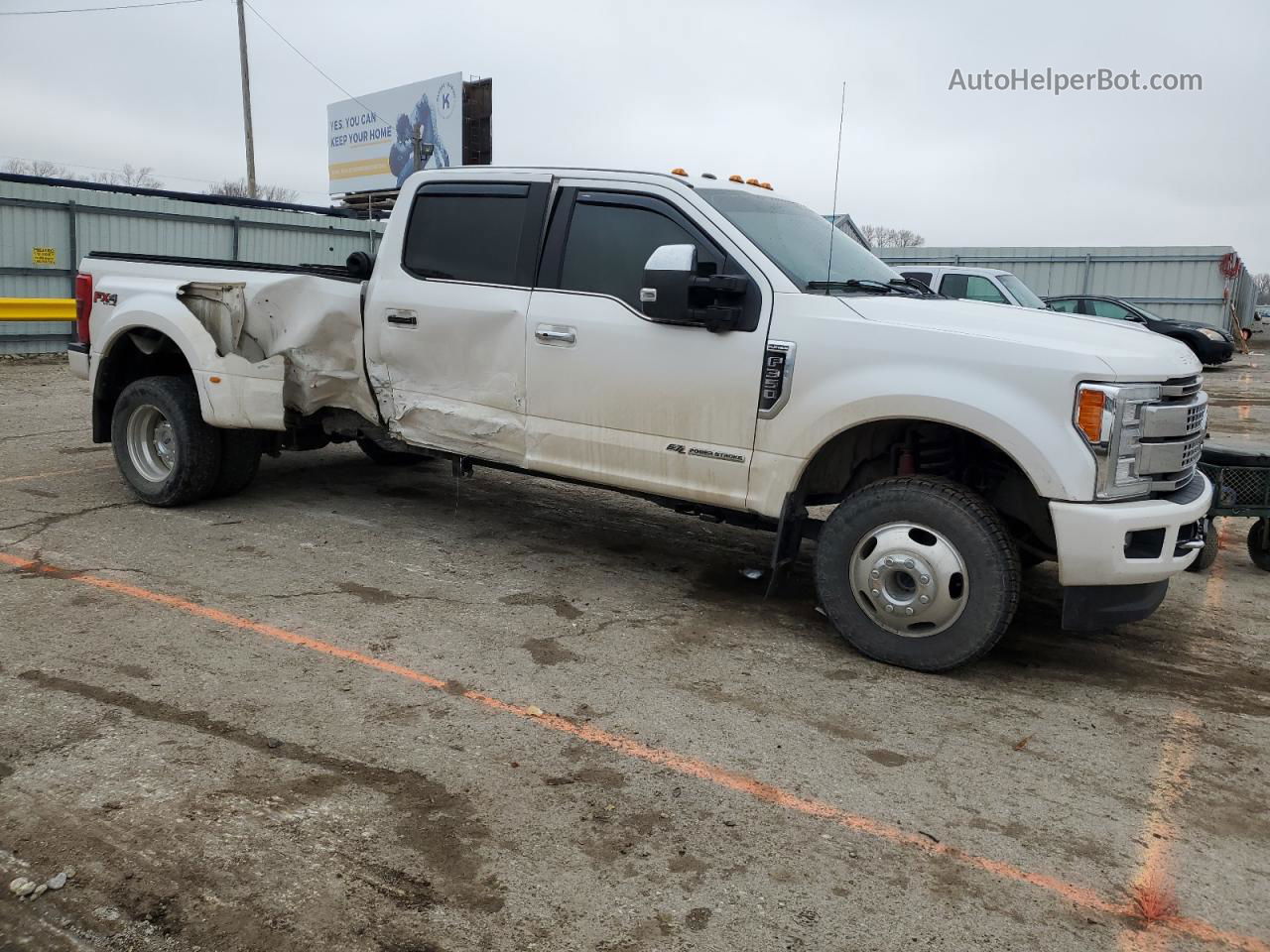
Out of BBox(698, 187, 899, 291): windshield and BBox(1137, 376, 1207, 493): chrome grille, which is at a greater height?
BBox(698, 187, 899, 291): windshield

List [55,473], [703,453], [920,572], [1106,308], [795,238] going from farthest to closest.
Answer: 1. [1106,308]
2. [55,473]
3. [795,238]
4. [703,453]
5. [920,572]

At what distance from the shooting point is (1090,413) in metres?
3.90

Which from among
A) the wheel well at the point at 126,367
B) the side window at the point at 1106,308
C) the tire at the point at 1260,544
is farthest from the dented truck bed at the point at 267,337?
the side window at the point at 1106,308

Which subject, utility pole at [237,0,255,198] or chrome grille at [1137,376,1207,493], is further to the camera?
utility pole at [237,0,255,198]

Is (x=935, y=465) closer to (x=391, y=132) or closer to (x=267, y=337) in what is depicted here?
(x=267, y=337)

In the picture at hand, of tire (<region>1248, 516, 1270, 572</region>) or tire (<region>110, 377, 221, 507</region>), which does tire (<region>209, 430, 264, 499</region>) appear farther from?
tire (<region>1248, 516, 1270, 572</region>)

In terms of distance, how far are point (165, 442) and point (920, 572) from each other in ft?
16.1

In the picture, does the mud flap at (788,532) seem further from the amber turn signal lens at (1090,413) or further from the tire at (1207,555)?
the tire at (1207,555)

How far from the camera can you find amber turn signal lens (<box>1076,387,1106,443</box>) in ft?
12.8

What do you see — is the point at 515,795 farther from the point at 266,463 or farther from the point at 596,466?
the point at 266,463

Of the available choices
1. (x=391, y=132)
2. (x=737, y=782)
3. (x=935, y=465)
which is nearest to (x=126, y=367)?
(x=935, y=465)

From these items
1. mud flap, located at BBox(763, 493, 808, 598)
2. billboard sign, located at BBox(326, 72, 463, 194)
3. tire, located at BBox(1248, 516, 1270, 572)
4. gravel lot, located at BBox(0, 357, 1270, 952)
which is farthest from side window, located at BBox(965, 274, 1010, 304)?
billboard sign, located at BBox(326, 72, 463, 194)

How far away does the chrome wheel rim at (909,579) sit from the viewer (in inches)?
167

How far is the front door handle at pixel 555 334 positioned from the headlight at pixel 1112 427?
236 cm
